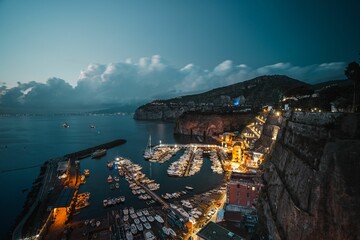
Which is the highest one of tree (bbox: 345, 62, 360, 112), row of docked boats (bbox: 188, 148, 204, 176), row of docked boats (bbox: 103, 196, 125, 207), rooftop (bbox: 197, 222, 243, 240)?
tree (bbox: 345, 62, 360, 112)

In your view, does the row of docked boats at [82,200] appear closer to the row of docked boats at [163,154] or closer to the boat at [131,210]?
the boat at [131,210]

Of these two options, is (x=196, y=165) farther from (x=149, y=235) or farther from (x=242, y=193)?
(x=149, y=235)

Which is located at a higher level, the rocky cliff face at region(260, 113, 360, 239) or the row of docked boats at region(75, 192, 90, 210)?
the rocky cliff face at region(260, 113, 360, 239)

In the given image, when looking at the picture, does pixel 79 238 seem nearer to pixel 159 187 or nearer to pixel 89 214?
pixel 89 214

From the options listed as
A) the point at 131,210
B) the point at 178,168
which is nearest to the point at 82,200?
the point at 131,210

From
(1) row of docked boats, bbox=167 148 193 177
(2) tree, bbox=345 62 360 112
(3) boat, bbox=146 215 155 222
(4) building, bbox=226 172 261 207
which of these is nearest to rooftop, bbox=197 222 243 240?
(4) building, bbox=226 172 261 207

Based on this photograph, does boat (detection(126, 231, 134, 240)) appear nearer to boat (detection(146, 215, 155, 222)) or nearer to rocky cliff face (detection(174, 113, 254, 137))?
boat (detection(146, 215, 155, 222))
